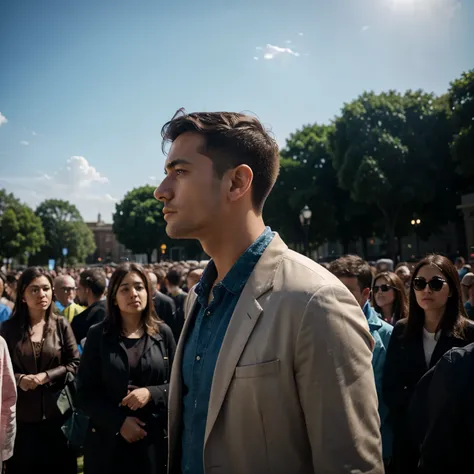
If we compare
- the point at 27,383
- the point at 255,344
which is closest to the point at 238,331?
the point at 255,344

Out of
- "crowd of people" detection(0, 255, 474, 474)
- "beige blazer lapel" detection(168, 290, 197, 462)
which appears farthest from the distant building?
"beige blazer lapel" detection(168, 290, 197, 462)

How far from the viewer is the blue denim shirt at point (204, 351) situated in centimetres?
183

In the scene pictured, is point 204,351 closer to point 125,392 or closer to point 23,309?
point 125,392

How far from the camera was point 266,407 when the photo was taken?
1.57 meters

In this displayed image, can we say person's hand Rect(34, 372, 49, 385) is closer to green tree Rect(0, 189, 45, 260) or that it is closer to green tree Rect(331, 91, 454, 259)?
green tree Rect(331, 91, 454, 259)

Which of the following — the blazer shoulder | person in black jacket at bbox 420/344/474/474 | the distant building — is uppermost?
the distant building

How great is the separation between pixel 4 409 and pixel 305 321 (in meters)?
3.23

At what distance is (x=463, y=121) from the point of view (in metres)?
29.2

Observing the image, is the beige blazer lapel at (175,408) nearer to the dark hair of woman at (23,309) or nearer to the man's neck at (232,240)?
the man's neck at (232,240)

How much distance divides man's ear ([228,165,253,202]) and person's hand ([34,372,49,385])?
11.4 ft

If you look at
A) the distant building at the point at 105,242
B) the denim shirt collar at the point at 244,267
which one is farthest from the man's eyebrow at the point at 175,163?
the distant building at the point at 105,242

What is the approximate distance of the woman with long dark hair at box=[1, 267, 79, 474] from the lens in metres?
4.26

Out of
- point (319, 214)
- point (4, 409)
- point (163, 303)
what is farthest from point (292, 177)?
point (4, 409)

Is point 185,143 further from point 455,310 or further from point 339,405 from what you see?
point 455,310
